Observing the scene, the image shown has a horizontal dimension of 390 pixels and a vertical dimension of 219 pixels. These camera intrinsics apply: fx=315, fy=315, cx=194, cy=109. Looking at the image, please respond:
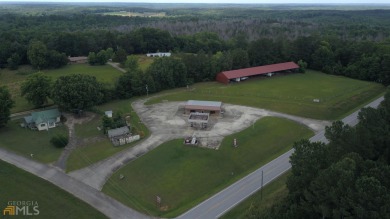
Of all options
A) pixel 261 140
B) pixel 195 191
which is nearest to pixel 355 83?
pixel 261 140

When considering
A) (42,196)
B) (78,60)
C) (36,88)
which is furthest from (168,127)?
(78,60)

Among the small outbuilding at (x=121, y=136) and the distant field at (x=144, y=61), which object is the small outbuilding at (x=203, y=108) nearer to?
the small outbuilding at (x=121, y=136)

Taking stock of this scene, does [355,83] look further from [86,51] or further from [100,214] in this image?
[86,51]

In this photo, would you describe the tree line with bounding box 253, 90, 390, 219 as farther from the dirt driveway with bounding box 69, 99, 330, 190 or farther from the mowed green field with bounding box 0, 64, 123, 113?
the mowed green field with bounding box 0, 64, 123, 113

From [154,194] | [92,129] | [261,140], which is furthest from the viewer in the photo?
[92,129]

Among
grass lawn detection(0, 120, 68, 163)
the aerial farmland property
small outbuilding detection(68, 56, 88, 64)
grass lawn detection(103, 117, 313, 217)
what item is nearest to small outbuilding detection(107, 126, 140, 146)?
the aerial farmland property

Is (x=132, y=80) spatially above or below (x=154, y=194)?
above
